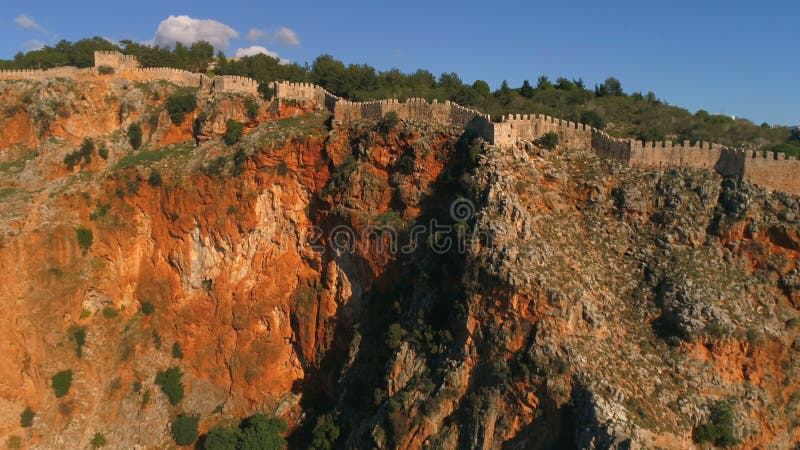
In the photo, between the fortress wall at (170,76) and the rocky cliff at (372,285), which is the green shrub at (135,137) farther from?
the fortress wall at (170,76)

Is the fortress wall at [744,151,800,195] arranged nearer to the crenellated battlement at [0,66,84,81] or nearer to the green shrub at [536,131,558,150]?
the green shrub at [536,131,558,150]

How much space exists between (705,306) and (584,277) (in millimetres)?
5127

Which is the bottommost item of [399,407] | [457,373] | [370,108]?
[399,407]

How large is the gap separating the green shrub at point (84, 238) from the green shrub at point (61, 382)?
750cm

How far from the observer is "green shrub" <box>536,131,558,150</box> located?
33.4 meters

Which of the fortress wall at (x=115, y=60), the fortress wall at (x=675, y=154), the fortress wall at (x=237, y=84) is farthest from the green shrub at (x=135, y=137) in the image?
the fortress wall at (x=675, y=154)

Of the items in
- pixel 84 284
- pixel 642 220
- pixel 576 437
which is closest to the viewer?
pixel 576 437

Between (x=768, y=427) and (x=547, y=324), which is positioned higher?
(x=547, y=324)

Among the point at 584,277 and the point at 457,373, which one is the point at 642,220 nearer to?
the point at 584,277

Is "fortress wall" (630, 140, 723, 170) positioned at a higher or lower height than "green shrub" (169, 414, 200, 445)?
higher

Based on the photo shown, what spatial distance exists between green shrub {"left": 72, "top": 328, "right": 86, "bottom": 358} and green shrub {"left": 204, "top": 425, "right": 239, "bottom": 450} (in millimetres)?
9519

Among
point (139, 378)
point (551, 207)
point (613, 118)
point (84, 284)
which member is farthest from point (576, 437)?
point (84, 284)

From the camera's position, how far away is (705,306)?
2709cm

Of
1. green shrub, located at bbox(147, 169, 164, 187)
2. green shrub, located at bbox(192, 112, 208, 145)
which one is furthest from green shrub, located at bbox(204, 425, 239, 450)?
green shrub, located at bbox(192, 112, 208, 145)
